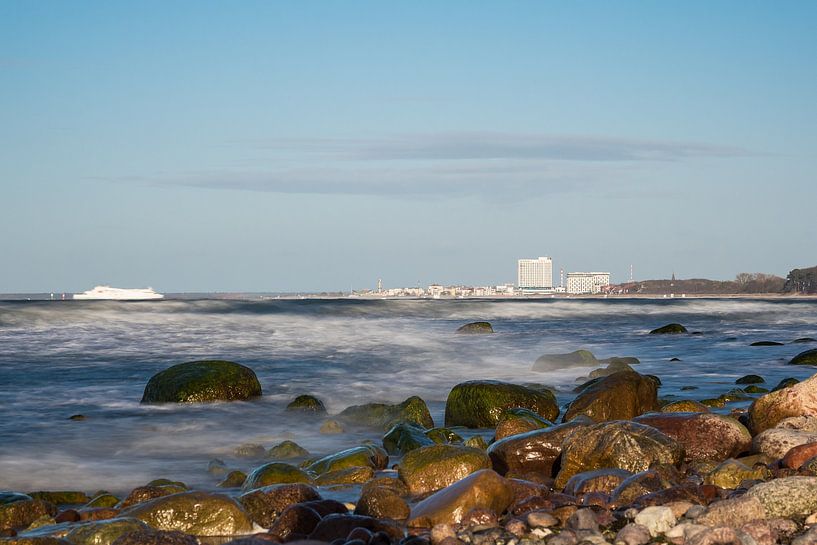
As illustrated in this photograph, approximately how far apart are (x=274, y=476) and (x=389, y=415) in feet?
12.4

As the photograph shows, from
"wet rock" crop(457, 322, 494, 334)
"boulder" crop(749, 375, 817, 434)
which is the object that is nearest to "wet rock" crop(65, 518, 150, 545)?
"boulder" crop(749, 375, 817, 434)

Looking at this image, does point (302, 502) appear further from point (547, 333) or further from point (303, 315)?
point (303, 315)

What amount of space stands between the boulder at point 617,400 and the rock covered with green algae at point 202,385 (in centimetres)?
578

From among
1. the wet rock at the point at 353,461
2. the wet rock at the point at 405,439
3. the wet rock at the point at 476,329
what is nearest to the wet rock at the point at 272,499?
the wet rock at the point at 353,461

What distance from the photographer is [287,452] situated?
28.8 ft

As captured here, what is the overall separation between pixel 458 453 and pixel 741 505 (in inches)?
97.7

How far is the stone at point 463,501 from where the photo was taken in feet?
17.8

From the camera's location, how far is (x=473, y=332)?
31.4 meters

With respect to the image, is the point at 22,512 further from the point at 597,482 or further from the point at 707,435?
the point at 707,435

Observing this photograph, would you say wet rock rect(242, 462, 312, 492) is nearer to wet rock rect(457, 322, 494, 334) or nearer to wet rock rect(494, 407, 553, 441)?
wet rock rect(494, 407, 553, 441)

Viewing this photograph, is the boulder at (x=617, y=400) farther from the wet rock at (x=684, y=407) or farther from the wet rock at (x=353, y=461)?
the wet rock at (x=353, y=461)

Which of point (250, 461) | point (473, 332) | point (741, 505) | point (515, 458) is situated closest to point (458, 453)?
point (515, 458)

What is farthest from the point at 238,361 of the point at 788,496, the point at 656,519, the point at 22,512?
the point at 788,496

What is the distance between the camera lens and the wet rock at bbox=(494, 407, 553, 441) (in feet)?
27.8
